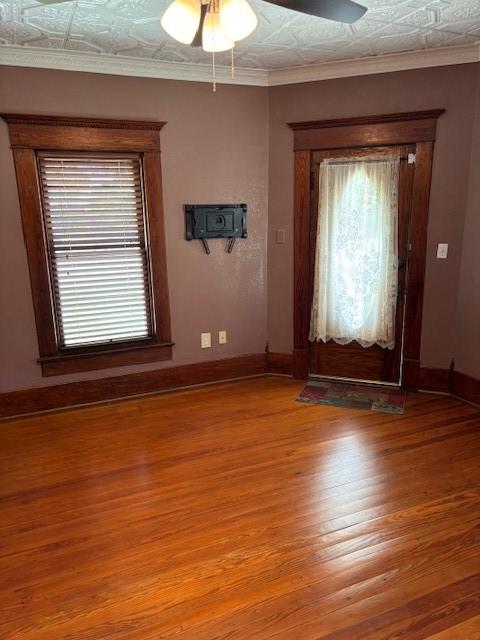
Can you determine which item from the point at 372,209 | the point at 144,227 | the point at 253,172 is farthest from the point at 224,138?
the point at 372,209

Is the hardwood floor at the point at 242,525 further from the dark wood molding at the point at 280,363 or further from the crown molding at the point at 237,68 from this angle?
the crown molding at the point at 237,68

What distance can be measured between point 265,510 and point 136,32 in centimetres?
293

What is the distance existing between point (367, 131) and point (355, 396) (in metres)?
2.14

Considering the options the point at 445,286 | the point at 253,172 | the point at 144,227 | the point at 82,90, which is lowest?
the point at 445,286

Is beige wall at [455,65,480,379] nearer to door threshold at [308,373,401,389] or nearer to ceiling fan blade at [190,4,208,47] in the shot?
door threshold at [308,373,401,389]

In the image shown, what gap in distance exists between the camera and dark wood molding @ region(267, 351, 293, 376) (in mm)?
4211

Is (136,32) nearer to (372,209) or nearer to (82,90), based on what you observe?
(82,90)

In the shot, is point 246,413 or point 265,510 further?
point 246,413

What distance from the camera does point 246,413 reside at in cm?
Result: 354

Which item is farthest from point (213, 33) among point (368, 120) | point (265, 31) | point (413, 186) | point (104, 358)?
point (104, 358)

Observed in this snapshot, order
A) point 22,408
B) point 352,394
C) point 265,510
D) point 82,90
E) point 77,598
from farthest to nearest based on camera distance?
point 352,394, point 22,408, point 82,90, point 265,510, point 77,598

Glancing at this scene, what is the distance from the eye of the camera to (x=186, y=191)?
3686mm

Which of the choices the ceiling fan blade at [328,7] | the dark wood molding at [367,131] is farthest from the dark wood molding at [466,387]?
the ceiling fan blade at [328,7]

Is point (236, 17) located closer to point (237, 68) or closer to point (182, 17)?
point (182, 17)
